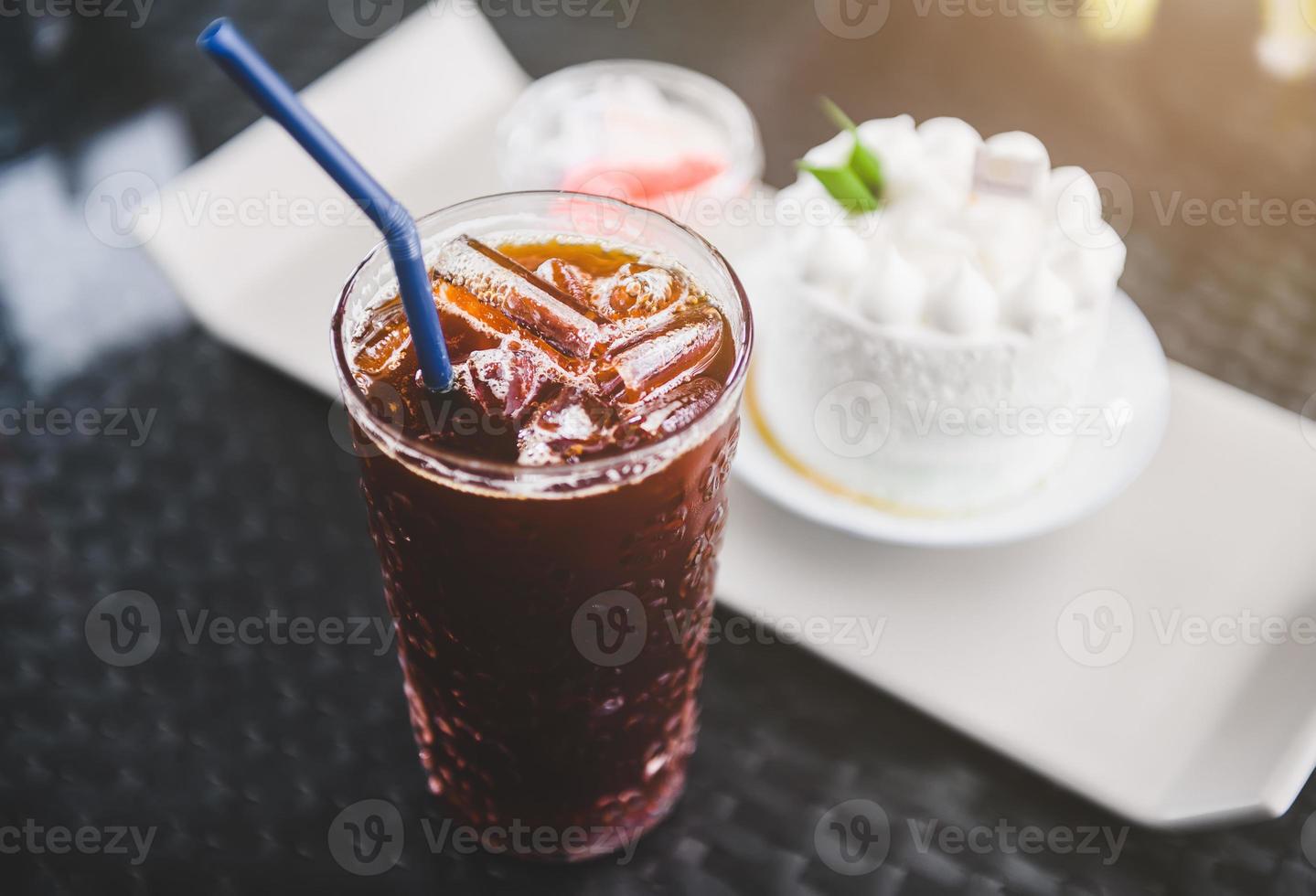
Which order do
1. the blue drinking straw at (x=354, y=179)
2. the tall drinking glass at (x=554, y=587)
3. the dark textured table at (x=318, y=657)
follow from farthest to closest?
1. the dark textured table at (x=318, y=657)
2. the tall drinking glass at (x=554, y=587)
3. the blue drinking straw at (x=354, y=179)

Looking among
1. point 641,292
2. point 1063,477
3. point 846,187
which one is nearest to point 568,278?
point 641,292

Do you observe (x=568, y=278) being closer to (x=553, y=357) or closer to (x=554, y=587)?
(x=553, y=357)

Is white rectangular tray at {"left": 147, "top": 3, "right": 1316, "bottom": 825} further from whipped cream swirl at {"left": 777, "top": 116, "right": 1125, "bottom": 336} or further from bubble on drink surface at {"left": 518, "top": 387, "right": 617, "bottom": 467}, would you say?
bubble on drink surface at {"left": 518, "top": 387, "right": 617, "bottom": 467}

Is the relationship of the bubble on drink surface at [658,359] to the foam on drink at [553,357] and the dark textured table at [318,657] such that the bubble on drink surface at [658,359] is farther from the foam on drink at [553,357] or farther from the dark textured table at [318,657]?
the dark textured table at [318,657]

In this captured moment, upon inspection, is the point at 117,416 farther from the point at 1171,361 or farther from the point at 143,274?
the point at 1171,361

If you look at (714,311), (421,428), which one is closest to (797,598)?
(714,311)

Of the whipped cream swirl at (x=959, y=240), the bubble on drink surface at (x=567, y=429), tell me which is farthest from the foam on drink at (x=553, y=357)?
the whipped cream swirl at (x=959, y=240)

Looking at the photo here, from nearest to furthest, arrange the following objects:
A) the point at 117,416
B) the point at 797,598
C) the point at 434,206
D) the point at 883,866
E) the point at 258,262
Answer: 1. the point at 883,866
2. the point at 797,598
3. the point at 117,416
4. the point at 258,262
5. the point at 434,206
